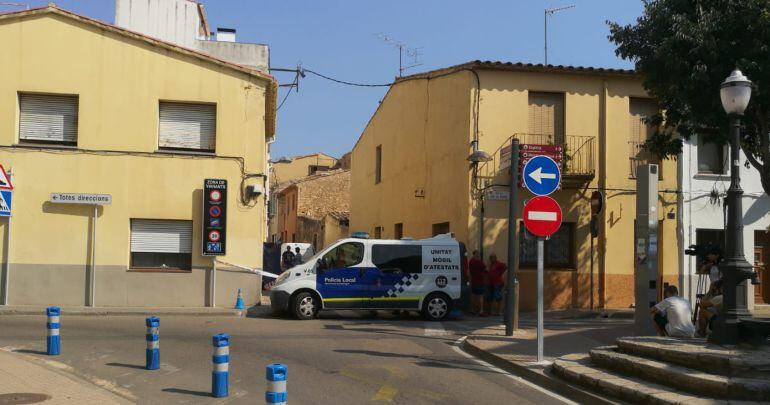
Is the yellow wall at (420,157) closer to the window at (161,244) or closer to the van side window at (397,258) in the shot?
the van side window at (397,258)

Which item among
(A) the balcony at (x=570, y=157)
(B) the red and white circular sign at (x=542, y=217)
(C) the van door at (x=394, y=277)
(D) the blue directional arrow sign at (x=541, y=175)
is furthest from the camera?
(A) the balcony at (x=570, y=157)

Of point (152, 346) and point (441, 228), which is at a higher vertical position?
point (441, 228)

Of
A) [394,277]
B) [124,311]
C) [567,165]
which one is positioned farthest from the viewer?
[567,165]

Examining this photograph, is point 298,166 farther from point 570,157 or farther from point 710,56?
point 710,56

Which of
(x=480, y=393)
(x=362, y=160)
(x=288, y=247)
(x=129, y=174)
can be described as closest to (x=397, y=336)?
(x=480, y=393)

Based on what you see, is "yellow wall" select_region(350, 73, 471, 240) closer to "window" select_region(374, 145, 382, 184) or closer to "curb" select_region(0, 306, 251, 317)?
"window" select_region(374, 145, 382, 184)

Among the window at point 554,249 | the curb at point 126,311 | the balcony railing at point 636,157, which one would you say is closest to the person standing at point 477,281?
the window at point 554,249

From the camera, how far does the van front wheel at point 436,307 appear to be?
57.5 feet

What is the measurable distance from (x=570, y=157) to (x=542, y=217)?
996cm

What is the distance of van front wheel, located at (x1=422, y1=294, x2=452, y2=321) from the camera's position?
690 inches

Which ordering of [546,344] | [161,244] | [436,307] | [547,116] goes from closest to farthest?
1. [546,344]
2. [436,307]
3. [161,244]
4. [547,116]

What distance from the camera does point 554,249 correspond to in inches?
830

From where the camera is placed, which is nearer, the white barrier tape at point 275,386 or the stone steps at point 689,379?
the white barrier tape at point 275,386

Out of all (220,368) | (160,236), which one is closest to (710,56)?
(220,368)
